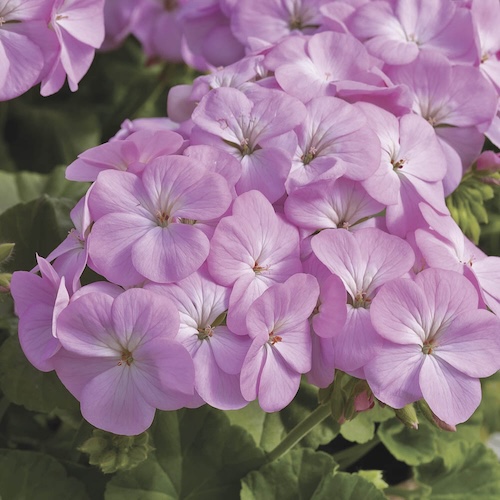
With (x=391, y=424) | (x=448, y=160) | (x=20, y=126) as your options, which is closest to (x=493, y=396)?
(x=391, y=424)

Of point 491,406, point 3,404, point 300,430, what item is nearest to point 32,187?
point 3,404

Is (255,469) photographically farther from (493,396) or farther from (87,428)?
(493,396)

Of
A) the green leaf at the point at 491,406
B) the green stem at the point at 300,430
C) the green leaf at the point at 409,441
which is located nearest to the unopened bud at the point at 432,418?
the green stem at the point at 300,430

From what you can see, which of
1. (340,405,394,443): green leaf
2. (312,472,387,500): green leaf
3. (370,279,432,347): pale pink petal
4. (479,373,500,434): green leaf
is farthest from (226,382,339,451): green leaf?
(479,373,500,434): green leaf

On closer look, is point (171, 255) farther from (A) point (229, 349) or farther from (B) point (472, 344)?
(B) point (472, 344)

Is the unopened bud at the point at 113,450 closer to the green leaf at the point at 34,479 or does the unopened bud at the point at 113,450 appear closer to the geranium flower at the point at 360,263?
the green leaf at the point at 34,479

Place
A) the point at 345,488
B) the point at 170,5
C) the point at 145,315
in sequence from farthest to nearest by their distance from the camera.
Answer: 1. the point at 170,5
2. the point at 345,488
3. the point at 145,315

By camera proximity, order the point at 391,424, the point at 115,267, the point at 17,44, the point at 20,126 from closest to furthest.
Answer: the point at 115,267
the point at 17,44
the point at 391,424
the point at 20,126
